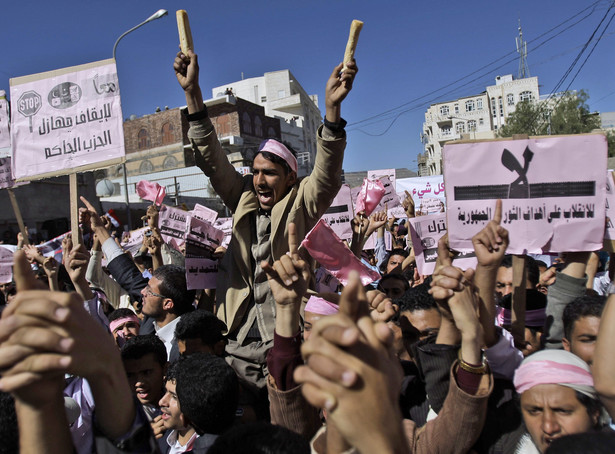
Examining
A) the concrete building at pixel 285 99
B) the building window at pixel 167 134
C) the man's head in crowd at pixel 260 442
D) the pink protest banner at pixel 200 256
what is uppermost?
the concrete building at pixel 285 99

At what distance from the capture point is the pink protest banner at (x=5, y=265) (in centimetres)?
580

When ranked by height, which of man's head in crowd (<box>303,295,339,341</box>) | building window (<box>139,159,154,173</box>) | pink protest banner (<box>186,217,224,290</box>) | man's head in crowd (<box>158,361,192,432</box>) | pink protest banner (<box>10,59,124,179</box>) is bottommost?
man's head in crowd (<box>158,361,192,432</box>)

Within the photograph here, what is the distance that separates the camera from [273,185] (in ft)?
9.60

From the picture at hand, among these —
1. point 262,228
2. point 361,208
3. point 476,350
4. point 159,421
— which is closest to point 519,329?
point 476,350

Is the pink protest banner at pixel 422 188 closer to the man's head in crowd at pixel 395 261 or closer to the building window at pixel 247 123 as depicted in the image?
the man's head in crowd at pixel 395 261

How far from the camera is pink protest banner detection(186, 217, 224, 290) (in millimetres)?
3613

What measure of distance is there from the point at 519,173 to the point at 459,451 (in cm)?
173

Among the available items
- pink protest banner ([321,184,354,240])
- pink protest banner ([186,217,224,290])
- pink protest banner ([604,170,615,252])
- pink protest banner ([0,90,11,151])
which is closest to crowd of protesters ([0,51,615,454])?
pink protest banner ([186,217,224,290])

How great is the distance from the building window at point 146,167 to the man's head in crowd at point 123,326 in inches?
1633

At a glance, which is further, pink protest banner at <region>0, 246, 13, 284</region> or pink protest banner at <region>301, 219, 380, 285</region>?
pink protest banner at <region>0, 246, 13, 284</region>

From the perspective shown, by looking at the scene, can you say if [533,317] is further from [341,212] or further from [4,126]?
[4,126]

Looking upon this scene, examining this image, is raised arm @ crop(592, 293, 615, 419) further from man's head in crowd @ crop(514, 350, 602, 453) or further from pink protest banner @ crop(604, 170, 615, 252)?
pink protest banner @ crop(604, 170, 615, 252)

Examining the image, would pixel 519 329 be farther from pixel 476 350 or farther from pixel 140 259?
pixel 140 259

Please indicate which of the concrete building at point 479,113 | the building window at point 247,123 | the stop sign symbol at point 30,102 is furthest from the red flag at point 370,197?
the concrete building at point 479,113
